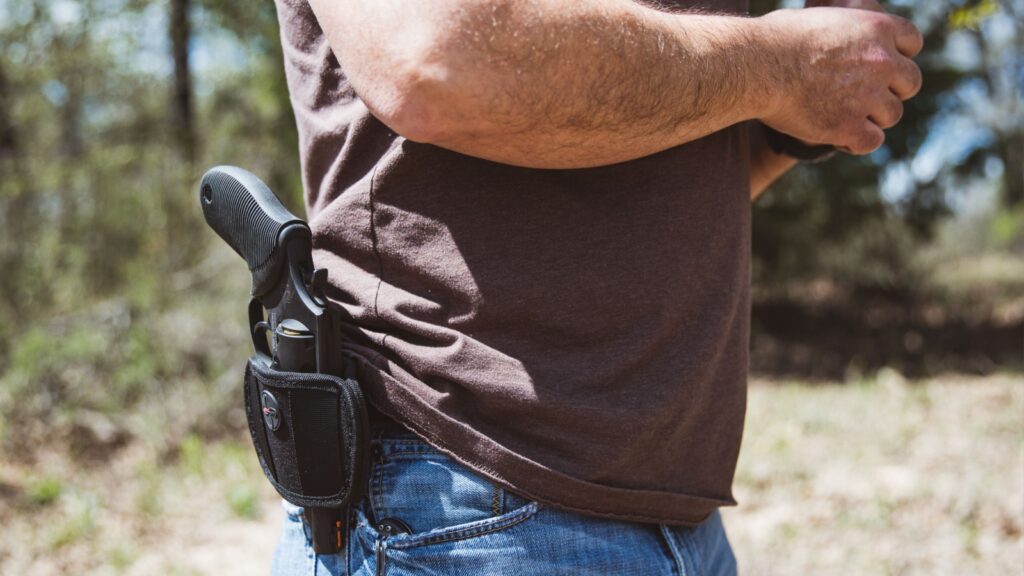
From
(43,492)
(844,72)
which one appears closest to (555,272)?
(844,72)

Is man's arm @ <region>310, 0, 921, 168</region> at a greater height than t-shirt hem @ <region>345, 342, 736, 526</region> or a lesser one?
greater

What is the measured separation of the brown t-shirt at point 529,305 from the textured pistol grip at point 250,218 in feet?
0.27

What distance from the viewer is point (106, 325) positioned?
20.7 feet

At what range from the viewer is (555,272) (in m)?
1.06

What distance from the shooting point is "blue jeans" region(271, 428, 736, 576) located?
104 centimetres

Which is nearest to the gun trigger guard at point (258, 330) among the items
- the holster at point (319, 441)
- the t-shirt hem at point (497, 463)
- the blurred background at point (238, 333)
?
the holster at point (319, 441)

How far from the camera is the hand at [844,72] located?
1132mm

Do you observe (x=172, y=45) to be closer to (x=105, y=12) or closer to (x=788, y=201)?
(x=105, y=12)

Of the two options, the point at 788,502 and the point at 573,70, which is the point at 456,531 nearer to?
the point at 573,70

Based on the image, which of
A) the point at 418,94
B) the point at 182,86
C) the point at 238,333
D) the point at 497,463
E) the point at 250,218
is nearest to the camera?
the point at 418,94

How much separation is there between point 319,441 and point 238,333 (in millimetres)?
5899

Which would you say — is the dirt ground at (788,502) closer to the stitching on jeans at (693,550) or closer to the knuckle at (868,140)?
the stitching on jeans at (693,550)

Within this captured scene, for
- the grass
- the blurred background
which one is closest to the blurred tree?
the blurred background

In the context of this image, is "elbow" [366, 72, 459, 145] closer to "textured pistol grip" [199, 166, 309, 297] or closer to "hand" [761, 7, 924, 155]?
"textured pistol grip" [199, 166, 309, 297]
